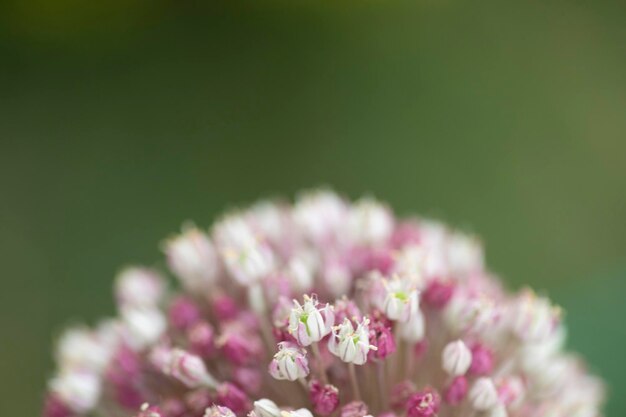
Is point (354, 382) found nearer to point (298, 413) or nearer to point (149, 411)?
point (298, 413)

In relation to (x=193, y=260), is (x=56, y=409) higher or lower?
lower

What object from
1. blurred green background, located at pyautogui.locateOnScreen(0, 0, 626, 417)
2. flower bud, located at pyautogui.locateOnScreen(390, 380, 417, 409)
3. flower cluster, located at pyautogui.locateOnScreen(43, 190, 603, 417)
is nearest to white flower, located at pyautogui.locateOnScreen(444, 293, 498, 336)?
flower cluster, located at pyautogui.locateOnScreen(43, 190, 603, 417)

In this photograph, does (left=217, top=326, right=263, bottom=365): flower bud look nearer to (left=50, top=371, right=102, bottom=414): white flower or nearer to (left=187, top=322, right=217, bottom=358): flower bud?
(left=187, top=322, right=217, bottom=358): flower bud

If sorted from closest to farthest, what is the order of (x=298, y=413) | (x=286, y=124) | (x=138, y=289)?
1. (x=298, y=413)
2. (x=138, y=289)
3. (x=286, y=124)

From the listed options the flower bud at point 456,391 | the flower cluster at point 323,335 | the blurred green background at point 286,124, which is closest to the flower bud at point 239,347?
the flower cluster at point 323,335

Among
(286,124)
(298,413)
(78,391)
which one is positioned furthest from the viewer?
(286,124)

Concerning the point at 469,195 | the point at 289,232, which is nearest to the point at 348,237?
the point at 289,232

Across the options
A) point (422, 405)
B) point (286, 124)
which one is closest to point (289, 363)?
point (422, 405)
